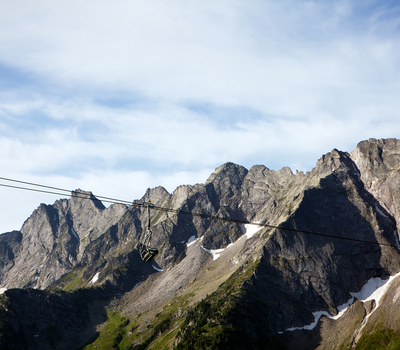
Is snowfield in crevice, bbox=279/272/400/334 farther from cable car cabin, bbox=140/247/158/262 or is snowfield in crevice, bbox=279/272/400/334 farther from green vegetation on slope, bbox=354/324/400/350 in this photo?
cable car cabin, bbox=140/247/158/262

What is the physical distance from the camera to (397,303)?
469ft

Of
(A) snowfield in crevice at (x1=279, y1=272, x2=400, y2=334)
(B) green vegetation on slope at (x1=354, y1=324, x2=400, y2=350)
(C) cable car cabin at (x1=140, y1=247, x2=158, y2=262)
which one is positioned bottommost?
(B) green vegetation on slope at (x1=354, y1=324, x2=400, y2=350)

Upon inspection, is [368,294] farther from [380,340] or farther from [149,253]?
[149,253]

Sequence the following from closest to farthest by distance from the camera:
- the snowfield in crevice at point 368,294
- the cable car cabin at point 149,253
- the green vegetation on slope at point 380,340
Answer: the cable car cabin at point 149,253 < the green vegetation on slope at point 380,340 < the snowfield in crevice at point 368,294

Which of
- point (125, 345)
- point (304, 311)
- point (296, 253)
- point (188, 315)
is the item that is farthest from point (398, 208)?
point (125, 345)

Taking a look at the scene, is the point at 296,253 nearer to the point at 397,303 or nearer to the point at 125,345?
the point at 397,303

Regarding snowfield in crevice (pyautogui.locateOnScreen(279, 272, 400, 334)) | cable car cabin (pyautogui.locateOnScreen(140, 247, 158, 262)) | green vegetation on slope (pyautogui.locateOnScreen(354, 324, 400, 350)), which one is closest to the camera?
cable car cabin (pyautogui.locateOnScreen(140, 247, 158, 262))

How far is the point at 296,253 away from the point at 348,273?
28284 millimetres

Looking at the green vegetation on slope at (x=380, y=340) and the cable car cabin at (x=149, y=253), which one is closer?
the cable car cabin at (x=149, y=253)

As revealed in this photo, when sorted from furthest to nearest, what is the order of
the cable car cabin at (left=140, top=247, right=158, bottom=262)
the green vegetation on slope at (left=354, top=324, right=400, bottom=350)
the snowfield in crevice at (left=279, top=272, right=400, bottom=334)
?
the snowfield in crevice at (left=279, top=272, right=400, bottom=334) < the green vegetation on slope at (left=354, top=324, right=400, bottom=350) < the cable car cabin at (left=140, top=247, right=158, bottom=262)

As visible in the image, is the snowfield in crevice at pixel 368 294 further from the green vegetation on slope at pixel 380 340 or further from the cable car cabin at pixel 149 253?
the cable car cabin at pixel 149 253

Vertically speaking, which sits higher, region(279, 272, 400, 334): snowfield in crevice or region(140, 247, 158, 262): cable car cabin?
region(140, 247, 158, 262): cable car cabin

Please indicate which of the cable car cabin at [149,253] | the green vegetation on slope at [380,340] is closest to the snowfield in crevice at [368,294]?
the green vegetation on slope at [380,340]

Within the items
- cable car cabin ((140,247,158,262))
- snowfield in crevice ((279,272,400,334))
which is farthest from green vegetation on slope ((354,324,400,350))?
cable car cabin ((140,247,158,262))
